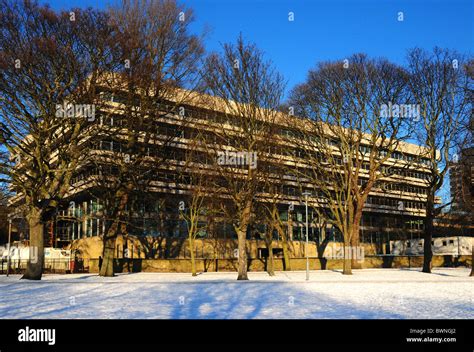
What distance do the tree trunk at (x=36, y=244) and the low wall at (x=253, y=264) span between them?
14.7 metres

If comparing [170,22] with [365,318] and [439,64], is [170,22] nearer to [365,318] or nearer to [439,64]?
[439,64]

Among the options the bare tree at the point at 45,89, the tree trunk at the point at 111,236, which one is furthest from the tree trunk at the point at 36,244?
the tree trunk at the point at 111,236

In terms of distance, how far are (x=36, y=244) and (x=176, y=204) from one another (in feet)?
93.3

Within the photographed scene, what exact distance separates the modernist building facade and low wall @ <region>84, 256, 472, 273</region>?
3.79 meters

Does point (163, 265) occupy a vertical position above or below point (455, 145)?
below

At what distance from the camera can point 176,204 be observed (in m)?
60.2

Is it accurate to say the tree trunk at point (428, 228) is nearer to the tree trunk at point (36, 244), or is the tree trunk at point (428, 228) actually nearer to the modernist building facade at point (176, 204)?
the modernist building facade at point (176, 204)

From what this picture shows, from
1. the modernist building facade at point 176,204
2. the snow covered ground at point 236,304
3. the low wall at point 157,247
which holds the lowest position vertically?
the low wall at point 157,247

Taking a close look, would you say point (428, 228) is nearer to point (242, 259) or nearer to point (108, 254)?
point (242, 259)

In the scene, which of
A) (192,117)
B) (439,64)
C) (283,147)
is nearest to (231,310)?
(192,117)

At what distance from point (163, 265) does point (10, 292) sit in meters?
27.5

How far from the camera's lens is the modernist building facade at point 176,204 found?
39.8m

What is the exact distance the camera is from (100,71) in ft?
102

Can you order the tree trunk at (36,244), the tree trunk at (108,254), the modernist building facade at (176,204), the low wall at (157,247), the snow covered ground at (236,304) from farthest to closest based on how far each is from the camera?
the low wall at (157,247) < the modernist building facade at (176,204) < the tree trunk at (108,254) < the tree trunk at (36,244) < the snow covered ground at (236,304)
